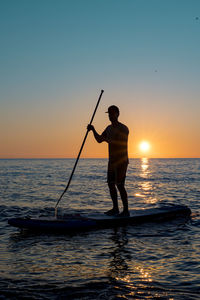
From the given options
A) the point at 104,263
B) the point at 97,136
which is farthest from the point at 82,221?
the point at 104,263

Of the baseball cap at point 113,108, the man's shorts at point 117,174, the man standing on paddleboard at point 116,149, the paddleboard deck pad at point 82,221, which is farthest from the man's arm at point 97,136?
the paddleboard deck pad at point 82,221

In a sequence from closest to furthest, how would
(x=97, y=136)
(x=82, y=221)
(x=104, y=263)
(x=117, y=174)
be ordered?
1. (x=104, y=263)
2. (x=82, y=221)
3. (x=97, y=136)
4. (x=117, y=174)

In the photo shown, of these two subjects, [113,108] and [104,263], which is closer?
[104,263]

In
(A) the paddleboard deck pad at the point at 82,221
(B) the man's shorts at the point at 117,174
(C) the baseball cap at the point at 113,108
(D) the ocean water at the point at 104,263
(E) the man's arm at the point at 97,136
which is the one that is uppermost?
(C) the baseball cap at the point at 113,108

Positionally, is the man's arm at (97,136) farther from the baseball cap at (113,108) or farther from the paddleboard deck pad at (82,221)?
the paddleboard deck pad at (82,221)

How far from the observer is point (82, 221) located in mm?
8328

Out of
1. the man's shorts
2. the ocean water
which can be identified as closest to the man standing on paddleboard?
the man's shorts

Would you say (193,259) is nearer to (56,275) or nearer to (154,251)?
(154,251)

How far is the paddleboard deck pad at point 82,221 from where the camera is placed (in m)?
8.10

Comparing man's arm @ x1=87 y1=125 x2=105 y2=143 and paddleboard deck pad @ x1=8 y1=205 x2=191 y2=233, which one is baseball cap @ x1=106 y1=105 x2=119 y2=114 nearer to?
man's arm @ x1=87 y1=125 x2=105 y2=143

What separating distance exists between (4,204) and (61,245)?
732cm

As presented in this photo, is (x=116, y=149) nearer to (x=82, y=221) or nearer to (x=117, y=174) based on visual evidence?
(x=117, y=174)

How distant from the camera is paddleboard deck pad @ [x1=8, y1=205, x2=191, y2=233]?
8102mm

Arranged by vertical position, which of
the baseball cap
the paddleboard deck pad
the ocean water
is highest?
Result: the baseball cap
